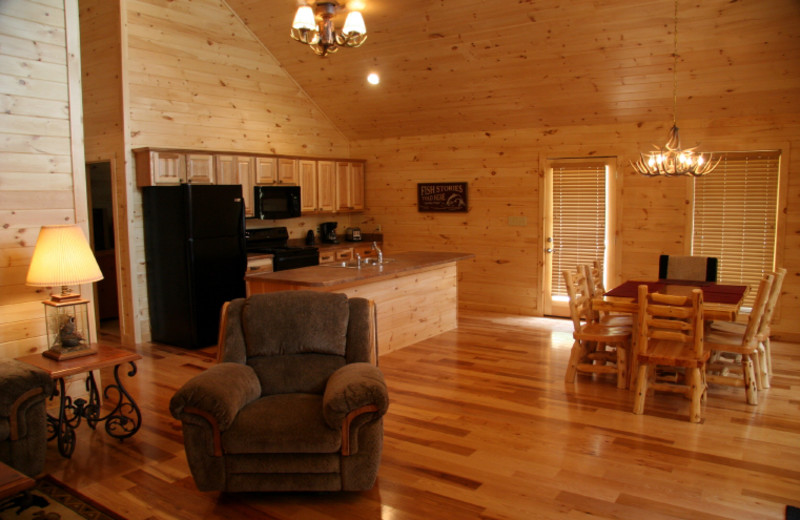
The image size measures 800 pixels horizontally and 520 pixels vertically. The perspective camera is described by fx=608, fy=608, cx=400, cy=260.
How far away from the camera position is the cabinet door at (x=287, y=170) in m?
7.19

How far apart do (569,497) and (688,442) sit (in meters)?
1.12

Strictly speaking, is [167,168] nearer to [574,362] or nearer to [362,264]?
[362,264]

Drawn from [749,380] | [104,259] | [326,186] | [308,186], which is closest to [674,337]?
[749,380]

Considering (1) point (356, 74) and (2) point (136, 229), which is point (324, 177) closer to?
(1) point (356, 74)

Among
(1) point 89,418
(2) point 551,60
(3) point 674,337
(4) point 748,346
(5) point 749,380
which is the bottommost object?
(1) point 89,418

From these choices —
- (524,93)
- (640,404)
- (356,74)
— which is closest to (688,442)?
(640,404)

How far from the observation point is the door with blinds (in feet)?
22.9

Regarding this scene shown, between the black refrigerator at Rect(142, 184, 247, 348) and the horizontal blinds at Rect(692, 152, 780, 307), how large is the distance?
16.0ft

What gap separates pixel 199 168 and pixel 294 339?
3486 millimetres

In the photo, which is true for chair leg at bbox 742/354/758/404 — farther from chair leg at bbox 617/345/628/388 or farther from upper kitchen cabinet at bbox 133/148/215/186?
upper kitchen cabinet at bbox 133/148/215/186

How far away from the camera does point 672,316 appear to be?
398cm

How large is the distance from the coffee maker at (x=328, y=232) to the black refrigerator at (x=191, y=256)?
1.96m

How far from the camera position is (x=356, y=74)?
707cm

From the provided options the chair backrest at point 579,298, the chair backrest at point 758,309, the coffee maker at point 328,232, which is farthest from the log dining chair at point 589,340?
the coffee maker at point 328,232
